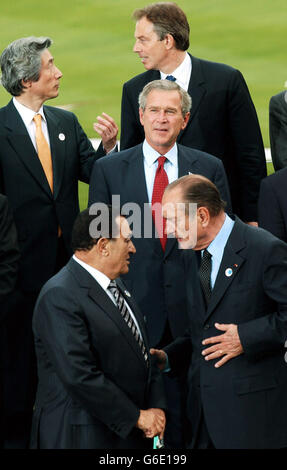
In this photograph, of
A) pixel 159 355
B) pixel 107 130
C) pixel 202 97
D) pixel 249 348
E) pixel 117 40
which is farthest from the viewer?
pixel 117 40

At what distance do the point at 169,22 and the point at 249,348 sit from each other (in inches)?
86.2

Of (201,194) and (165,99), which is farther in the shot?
(165,99)

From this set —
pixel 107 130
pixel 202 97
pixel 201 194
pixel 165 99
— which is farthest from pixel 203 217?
pixel 202 97

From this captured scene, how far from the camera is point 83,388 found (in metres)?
3.86

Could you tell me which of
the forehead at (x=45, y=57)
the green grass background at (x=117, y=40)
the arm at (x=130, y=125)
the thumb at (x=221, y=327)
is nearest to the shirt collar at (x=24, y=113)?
the forehead at (x=45, y=57)

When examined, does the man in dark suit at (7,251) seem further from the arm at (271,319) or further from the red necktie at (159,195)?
the arm at (271,319)

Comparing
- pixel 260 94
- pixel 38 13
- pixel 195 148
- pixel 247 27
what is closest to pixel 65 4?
pixel 38 13

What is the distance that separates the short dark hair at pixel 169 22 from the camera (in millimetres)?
5410

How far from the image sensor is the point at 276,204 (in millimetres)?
4793

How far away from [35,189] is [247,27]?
7.01m

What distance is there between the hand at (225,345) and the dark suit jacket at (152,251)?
2.42 feet

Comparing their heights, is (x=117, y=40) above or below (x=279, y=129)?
above

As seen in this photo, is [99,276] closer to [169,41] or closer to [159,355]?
[159,355]

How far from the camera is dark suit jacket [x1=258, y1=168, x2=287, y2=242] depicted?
15.7 feet
